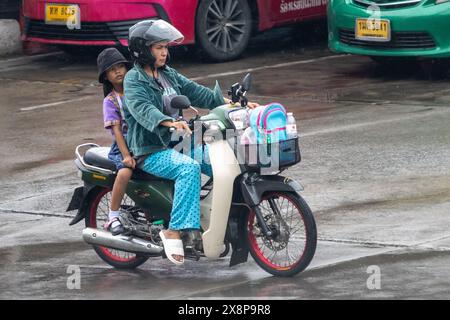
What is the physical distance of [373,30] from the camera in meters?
13.0

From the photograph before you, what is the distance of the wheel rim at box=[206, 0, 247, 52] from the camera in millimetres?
14602

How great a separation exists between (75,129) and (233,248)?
4.68m

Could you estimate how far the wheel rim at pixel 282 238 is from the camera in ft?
23.4

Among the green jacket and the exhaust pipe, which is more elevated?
the green jacket

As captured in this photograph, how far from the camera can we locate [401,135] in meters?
10.8

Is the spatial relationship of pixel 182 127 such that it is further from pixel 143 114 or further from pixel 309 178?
pixel 309 178

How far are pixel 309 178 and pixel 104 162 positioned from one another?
233cm

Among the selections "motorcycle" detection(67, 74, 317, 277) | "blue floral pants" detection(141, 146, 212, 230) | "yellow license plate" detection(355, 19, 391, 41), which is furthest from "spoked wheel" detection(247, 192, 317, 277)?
"yellow license plate" detection(355, 19, 391, 41)

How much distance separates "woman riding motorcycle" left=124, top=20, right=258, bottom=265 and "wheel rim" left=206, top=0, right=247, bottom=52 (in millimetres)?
7030

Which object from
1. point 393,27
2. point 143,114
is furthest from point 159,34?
point 393,27

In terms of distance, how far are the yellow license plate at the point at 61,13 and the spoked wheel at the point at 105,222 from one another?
6423 millimetres

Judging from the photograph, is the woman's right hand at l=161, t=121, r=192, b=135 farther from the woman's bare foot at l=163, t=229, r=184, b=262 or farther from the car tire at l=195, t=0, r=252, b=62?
the car tire at l=195, t=0, r=252, b=62
